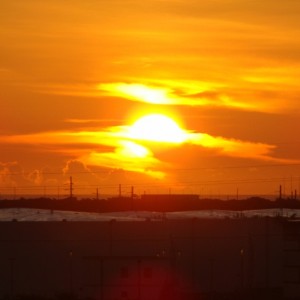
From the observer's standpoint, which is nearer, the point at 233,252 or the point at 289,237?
the point at 289,237

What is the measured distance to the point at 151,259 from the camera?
4344 centimetres

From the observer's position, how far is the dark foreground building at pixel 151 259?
140 feet

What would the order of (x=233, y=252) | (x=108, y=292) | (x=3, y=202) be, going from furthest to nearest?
(x=3, y=202), (x=233, y=252), (x=108, y=292)

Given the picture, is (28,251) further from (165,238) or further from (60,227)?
(165,238)

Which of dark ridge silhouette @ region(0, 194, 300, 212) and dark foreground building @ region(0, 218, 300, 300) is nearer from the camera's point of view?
dark foreground building @ region(0, 218, 300, 300)

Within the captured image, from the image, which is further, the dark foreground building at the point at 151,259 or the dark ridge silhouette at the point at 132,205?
the dark ridge silhouette at the point at 132,205

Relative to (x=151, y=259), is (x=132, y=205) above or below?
above

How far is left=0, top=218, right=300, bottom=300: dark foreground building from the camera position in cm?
4275

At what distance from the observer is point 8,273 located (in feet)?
141

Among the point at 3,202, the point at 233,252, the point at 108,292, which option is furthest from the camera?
the point at 3,202

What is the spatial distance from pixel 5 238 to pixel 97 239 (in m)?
4.48

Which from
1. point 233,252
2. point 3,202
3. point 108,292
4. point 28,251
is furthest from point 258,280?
point 3,202

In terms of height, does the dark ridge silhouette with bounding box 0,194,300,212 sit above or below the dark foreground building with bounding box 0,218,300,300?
above

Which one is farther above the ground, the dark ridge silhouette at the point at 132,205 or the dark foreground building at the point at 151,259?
the dark ridge silhouette at the point at 132,205
